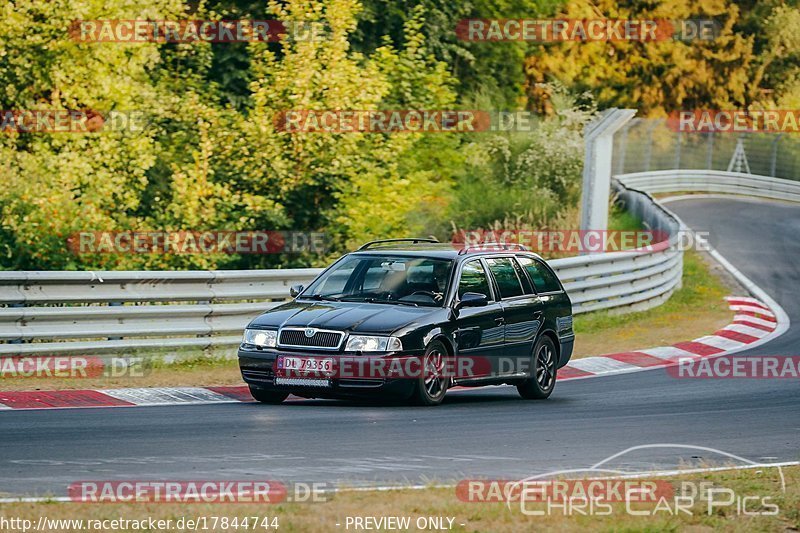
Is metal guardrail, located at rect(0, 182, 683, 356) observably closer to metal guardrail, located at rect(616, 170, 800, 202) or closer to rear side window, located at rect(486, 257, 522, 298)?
rear side window, located at rect(486, 257, 522, 298)

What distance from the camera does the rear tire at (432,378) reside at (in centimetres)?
1234

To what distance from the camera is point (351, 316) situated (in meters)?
12.4

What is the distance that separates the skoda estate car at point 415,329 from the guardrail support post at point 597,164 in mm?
8176

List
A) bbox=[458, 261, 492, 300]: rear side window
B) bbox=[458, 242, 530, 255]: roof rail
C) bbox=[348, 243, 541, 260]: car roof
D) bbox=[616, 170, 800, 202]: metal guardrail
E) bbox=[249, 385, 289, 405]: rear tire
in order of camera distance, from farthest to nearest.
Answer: bbox=[616, 170, 800, 202]: metal guardrail
bbox=[458, 242, 530, 255]: roof rail
bbox=[348, 243, 541, 260]: car roof
bbox=[458, 261, 492, 300]: rear side window
bbox=[249, 385, 289, 405]: rear tire

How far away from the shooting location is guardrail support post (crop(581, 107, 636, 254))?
22.7m

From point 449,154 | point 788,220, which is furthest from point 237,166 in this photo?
point 788,220

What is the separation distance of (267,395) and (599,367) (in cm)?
575

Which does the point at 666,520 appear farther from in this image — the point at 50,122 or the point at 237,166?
the point at 50,122

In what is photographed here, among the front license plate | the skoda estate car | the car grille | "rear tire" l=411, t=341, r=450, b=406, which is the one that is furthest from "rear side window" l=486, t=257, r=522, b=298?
the front license plate

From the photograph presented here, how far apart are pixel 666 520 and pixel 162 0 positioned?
24743 millimetres

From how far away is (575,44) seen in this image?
6022cm

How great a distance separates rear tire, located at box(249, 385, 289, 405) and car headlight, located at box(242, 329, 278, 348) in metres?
0.47

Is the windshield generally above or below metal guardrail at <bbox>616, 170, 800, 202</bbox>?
above

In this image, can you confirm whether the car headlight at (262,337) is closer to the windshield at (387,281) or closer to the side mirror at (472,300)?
the windshield at (387,281)
